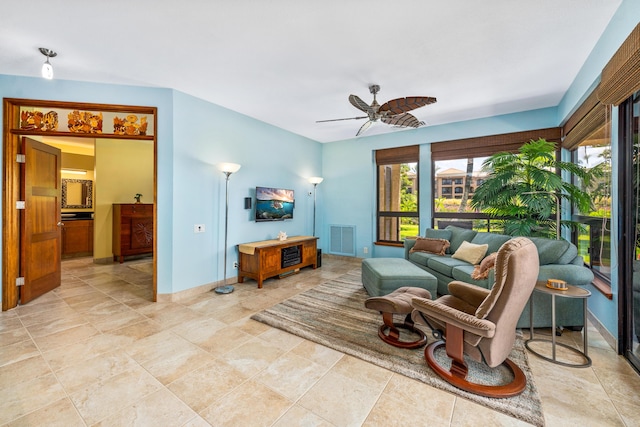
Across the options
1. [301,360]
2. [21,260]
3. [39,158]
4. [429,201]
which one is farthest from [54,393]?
[429,201]

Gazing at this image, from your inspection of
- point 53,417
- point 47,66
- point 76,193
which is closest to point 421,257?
point 53,417

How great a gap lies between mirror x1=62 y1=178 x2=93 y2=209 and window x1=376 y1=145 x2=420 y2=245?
7.33 m

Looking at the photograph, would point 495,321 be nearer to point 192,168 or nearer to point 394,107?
point 394,107

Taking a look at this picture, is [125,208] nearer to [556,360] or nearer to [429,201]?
[429,201]

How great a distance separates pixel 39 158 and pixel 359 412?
15.7ft

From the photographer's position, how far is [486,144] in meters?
4.52

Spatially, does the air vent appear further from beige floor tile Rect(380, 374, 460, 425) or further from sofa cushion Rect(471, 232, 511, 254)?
beige floor tile Rect(380, 374, 460, 425)

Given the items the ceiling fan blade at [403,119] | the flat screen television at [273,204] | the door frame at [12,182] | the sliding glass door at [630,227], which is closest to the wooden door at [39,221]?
the door frame at [12,182]

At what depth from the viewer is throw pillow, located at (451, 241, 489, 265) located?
351 centimetres

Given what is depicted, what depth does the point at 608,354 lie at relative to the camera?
87.0 inches

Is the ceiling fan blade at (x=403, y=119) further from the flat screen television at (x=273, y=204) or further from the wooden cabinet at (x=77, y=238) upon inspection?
the wooden cabinet at (x=77, y=238)

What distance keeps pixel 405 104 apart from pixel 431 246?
2.35m

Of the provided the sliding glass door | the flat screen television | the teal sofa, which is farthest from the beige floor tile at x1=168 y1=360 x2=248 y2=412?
the sliding glass door

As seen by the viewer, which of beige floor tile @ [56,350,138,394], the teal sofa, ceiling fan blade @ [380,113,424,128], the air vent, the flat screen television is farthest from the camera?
the air vent
